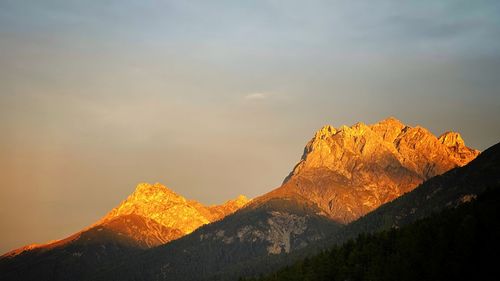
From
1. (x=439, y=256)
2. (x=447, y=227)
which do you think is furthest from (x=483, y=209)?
(x=439, y=256)

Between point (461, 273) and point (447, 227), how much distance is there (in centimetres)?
2675

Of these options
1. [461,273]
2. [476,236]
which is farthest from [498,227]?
[461,273]

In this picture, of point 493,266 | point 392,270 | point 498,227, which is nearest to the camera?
point 493,266

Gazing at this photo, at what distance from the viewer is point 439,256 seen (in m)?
186

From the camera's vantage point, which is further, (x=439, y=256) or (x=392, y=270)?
(x=392, y=270)

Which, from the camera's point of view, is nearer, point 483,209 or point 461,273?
point 461,273

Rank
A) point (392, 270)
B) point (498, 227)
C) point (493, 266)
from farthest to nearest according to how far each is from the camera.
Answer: point (392, 270), point (498, 227), point (493, 266)

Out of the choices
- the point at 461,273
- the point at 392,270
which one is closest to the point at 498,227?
the point at 461,273

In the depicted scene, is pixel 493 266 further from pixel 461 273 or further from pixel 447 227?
pixel 447 227

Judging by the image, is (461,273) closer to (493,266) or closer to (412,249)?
(493,266)

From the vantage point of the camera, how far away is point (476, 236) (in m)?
183

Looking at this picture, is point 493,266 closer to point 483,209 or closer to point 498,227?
point 498,227

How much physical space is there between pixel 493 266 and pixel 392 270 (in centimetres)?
3525

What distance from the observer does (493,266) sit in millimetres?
167875
